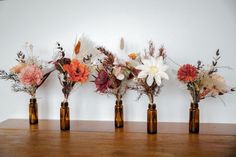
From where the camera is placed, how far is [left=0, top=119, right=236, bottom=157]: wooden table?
1.20 m

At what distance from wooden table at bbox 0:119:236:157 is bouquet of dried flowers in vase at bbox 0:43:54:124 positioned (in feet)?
0.58

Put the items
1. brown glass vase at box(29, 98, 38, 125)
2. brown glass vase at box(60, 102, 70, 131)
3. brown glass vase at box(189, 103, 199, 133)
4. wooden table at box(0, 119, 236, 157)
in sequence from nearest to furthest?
wooden table at box(0, 119, 236, 157), brown glass vase at box(189, 103, 199, 133), brown glass vase at box(60, 102, 70, 131), brown glass vase at box(29, 98, 38, 125)

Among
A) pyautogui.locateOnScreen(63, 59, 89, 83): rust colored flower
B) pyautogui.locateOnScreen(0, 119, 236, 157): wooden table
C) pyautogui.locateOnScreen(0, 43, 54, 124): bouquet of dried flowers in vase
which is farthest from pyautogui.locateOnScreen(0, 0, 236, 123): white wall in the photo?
pyautogui.locateOnScreen(63, 59, 89, 83): rust colored flower

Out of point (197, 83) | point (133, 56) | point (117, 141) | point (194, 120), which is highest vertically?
point (133, 56)

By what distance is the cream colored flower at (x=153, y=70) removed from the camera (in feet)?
4.19

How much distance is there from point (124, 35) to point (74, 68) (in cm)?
43

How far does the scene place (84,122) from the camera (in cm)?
159

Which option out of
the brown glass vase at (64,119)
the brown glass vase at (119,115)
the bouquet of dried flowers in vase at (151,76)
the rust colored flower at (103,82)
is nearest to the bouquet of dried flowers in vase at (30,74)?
the brown glass vase at (64,119)

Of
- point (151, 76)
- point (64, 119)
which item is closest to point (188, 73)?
point (151, 76)

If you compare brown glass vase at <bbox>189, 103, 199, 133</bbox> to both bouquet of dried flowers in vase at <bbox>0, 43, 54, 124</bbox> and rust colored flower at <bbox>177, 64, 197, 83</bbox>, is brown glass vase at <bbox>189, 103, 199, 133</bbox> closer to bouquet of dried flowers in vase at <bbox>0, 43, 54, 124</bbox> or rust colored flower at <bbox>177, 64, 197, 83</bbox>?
rust colored flower at <bbox>177, 64, 197, 83</bbox>

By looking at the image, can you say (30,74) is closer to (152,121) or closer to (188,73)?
(152,121)

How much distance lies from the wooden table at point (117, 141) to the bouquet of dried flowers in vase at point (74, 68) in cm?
13

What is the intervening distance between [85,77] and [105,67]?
0.44 ft

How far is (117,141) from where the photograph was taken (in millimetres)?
1264
